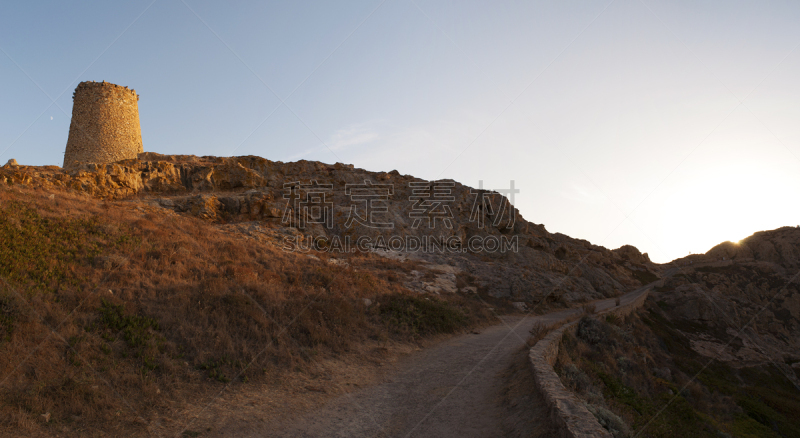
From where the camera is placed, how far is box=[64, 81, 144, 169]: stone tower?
27503mm

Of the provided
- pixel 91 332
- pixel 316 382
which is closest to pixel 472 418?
pixel 316 382

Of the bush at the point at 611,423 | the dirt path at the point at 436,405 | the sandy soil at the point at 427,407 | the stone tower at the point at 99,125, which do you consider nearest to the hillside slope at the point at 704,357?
the bush at the point at 611,423

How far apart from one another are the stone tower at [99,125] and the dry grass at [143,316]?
549 inches

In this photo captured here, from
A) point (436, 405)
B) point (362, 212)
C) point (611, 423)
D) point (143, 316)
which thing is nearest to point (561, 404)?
point (611, 423)

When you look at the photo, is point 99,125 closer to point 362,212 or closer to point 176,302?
point 362,212

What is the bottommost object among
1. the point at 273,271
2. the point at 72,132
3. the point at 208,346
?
the point at 208,346

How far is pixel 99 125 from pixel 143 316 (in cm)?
2734

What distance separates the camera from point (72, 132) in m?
27.7

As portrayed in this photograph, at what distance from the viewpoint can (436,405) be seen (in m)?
7.54

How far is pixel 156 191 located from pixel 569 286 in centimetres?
3121

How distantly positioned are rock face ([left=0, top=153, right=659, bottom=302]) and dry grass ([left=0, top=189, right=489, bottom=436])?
6229 mm

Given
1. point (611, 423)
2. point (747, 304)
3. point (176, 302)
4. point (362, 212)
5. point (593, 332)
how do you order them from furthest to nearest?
1. point (747, 304)
2. point (362, 212)
3. point (593, 332)
4. point (176, 302)
5. point (611, 423)

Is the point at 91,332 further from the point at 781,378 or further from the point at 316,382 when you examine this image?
the point at 781,378

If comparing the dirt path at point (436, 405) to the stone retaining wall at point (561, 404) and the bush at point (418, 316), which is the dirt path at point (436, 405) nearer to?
the stone retaining wall at point (561, 404)
